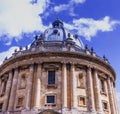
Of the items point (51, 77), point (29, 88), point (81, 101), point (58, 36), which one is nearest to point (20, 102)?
point (29, 88)

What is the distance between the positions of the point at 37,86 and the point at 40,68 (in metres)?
2.86

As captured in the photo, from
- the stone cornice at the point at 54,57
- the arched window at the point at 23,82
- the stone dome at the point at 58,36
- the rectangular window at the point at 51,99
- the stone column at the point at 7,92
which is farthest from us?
the stone dome at the point at 58,36

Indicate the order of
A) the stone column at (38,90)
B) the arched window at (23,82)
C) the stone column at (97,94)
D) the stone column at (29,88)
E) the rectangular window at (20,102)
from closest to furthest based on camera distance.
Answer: the stone column at (38,90) < the stone column at (29,88) < the rectangular window at (20,102) < the stone column at (97,94) < the arched window at (23,82)

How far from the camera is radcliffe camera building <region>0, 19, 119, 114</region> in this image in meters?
30.9

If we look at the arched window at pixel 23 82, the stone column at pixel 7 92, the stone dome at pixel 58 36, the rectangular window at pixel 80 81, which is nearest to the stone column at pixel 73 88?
the rectangular window at pixel 80 81

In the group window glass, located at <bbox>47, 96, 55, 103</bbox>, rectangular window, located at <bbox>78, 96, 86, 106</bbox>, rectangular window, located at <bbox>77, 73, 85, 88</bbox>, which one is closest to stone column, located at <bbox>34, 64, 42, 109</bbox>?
window glass, located at <bbox>47, 96, 55, 103</bbox>

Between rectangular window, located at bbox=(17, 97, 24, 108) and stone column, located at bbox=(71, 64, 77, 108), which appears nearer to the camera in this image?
stone column, located at bbox=(71, 64, 77, 108)

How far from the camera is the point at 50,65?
1329 inches

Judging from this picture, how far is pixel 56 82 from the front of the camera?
32.5 m

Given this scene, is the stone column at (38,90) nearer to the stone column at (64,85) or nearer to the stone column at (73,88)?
the stone column at (64,85)

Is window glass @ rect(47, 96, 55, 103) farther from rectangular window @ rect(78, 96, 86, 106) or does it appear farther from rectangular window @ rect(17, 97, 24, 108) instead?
rectangular window @ rect(17, 97, 24, 108)

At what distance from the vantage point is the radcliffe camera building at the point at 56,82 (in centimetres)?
3091

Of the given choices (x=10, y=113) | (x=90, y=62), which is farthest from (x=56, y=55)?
→ (x=10, y=113)

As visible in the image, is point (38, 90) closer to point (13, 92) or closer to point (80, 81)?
point (13, 92)
